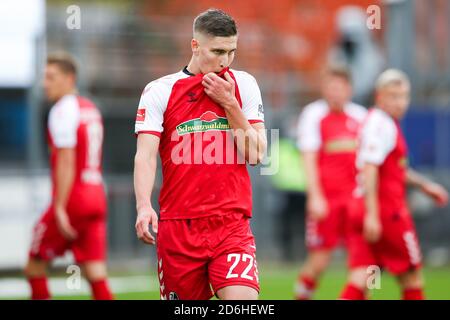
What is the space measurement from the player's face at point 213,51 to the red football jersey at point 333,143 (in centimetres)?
558

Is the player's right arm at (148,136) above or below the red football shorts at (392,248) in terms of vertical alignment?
above

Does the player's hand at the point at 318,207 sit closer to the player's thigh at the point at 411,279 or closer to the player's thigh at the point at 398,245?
the player's thigh at the point at 398,245

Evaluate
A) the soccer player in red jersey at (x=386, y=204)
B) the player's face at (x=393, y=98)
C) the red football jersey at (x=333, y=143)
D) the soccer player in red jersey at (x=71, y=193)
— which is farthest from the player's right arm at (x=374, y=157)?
the red football jersey at (x=333, y=143)

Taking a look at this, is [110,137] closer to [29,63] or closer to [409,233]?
[29,63]

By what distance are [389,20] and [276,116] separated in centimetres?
267

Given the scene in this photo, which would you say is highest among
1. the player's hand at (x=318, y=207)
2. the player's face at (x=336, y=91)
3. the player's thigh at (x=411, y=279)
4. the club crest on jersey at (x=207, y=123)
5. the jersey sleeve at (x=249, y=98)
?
the player's face at (x=336, y=91)

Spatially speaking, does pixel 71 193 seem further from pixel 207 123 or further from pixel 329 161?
pixel 207 123

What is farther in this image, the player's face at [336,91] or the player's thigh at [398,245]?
the player's face at [336,91]

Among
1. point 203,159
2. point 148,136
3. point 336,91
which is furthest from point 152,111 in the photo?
point 336,91

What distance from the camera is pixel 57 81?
9820 mm

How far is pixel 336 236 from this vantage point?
38.2ft

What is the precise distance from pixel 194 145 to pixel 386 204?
3.22 meters

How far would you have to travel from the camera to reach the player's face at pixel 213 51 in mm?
6227

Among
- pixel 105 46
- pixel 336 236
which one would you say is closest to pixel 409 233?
pixel 336 236
